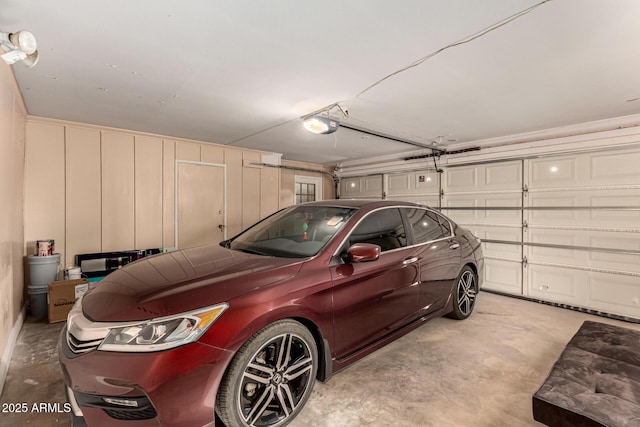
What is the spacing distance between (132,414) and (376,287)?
5.21 feet

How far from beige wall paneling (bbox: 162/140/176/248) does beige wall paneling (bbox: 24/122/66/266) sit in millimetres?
1249

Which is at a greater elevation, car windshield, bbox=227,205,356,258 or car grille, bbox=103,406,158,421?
car windshield, bbox=227,205,356,258

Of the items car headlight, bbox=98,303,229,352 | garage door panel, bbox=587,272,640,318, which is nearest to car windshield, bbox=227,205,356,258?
car headlight, bbox=98,303,229,352

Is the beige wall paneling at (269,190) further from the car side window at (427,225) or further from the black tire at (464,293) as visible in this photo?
the black tire at (464,293)

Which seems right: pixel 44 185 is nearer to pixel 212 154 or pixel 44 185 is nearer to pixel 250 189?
pixel 212 154

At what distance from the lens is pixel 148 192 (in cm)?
449

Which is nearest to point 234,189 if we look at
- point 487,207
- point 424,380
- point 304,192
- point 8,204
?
point 304,192

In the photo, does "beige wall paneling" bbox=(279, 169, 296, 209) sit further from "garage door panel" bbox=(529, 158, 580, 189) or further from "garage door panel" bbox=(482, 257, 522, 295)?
"garage door panel" bbox=(529, 158, 580, 189)

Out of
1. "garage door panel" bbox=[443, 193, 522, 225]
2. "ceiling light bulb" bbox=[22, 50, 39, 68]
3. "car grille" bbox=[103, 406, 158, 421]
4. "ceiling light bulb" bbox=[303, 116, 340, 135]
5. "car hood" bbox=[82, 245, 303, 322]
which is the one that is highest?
"ceiling light bulb" bbox=[303, 116, 340, 135]

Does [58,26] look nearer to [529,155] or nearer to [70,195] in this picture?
[70,195]

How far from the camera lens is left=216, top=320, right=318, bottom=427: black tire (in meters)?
1.42

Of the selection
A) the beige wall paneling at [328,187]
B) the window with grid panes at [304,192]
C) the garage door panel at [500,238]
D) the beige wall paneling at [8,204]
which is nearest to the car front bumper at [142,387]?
the beige wall paneling at [8,204]

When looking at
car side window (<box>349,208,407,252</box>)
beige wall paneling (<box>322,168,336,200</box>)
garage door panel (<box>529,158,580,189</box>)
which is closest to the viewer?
car side window (<box>349,208,407,252</box>)

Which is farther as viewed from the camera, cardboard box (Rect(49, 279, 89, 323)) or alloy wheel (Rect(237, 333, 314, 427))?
cardboard box (Rect(49, 279, 89, 323))
